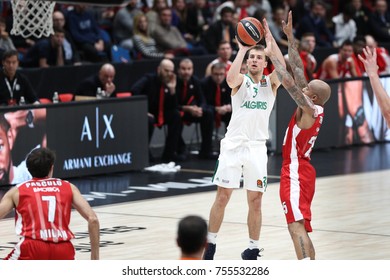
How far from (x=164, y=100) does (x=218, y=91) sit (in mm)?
1232

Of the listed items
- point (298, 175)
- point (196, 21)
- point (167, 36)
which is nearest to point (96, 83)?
point (167, 36)

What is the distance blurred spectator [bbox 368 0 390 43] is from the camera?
24.4 m

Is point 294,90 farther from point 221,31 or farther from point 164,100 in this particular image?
point 221,31

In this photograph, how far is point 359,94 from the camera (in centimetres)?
1933

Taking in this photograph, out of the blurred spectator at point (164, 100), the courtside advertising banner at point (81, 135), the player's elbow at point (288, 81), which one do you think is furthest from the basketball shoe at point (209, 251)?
the blurred spectator at point (164, 100)

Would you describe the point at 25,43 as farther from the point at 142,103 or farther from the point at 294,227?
the point at 294,227

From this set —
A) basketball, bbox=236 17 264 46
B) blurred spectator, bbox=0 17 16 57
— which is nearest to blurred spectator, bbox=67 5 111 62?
blurred spectator, bbox=0 17 16 57

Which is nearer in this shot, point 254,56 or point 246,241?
point 254,56

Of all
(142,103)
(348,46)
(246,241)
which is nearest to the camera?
(246,241)

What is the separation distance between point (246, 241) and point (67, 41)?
340 inches

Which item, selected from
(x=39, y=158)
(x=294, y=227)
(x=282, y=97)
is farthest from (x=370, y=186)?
(x=39, y=158)

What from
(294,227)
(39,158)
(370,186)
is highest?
(39,158)

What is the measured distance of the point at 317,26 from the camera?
77.5ft
